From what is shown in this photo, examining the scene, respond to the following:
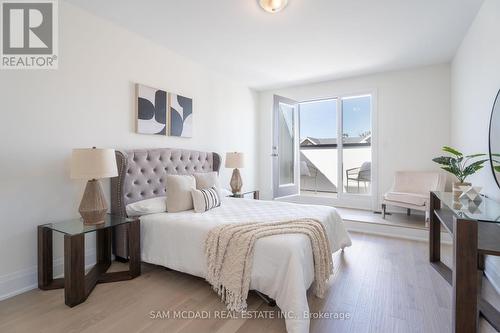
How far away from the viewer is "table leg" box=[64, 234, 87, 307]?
5.91 ft

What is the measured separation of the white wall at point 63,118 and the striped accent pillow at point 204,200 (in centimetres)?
92

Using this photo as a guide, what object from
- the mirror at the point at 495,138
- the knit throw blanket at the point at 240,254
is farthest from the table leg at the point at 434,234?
the knit throw blanket at the point at 240,254

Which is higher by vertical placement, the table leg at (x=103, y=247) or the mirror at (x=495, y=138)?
Result: the mirror at (x=495, y=138)

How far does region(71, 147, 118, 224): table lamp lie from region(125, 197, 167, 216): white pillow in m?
0.37

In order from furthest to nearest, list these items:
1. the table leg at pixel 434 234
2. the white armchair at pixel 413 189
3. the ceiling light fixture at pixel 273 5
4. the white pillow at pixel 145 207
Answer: the white armchair at pixel 413 189 → the table leg at pixel 434 234 → the white pillow at pixel 145 207 → the ceiling light fixture at pixel 273 5

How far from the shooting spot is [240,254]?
5.91 feet

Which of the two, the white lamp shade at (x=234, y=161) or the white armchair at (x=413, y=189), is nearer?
the white armchair at (x=413, y=189)

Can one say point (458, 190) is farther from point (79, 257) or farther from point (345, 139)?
point (79, 257)

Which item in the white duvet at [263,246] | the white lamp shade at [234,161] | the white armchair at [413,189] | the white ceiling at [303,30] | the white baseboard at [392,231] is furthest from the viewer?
the white lamp shade at [234,161]

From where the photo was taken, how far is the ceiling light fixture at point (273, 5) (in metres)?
2.22

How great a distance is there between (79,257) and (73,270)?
9 centimetres

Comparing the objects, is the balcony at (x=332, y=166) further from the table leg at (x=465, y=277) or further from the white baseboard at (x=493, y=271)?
the table leg at (x=465, y=277)

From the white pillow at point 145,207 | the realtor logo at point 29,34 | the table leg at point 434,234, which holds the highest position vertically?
the realtor logo at point 29,34

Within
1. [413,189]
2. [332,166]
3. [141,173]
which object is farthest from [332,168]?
[141,173]
